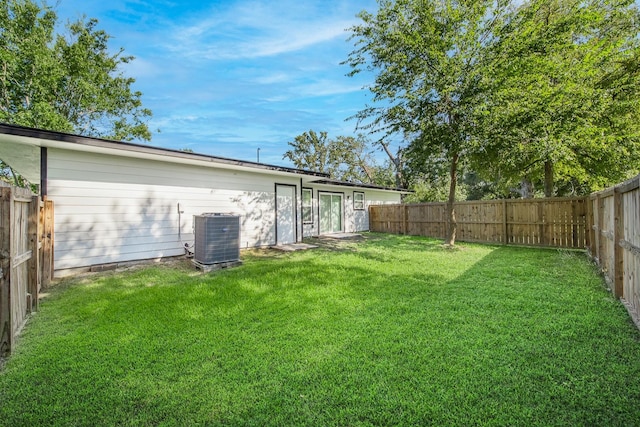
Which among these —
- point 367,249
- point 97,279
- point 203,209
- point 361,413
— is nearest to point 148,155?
point 203,209

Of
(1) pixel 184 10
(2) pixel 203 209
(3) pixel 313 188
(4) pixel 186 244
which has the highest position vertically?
(1) pixel 184 10

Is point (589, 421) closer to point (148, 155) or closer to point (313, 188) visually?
point (148, 155)

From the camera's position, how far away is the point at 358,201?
14.9 metres

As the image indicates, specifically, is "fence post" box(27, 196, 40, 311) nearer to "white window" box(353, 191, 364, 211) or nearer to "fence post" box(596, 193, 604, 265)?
"fence post" box(596, 193, 604, 265)

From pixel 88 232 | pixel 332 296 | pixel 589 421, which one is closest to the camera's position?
pixel 589 421

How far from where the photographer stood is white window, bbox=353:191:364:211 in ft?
48.4

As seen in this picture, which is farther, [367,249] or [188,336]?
[367,249]

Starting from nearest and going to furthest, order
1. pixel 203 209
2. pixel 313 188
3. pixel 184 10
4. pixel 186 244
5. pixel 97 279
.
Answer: pixel 97 279 → pixel 186 244 → pixel 203 209 → pixel 184 10 → pixel 313 188

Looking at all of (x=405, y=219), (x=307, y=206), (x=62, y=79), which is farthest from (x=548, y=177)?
(x=62, y=79)

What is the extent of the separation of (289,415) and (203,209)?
696cm

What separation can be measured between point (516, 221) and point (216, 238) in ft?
29.1

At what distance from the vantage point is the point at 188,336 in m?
2.95

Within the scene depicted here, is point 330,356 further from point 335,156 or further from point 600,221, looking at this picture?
point 335,156

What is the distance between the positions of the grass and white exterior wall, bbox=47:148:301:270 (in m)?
1.71
